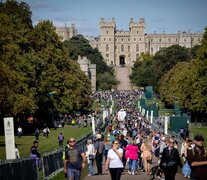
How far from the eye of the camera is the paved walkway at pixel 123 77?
149 m

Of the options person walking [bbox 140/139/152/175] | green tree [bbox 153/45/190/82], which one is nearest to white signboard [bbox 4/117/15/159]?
person walking [bbox 140/139/152/175]

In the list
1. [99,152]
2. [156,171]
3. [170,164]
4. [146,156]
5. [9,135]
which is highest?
[9,135]

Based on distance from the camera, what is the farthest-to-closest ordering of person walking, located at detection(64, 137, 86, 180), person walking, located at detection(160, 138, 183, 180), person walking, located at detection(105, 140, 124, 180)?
person walking, located at detection(105, 140, 124, 180), person walking, located at detection(64, 137, 86, 180), person walking, located at detection(160, 138, 183, 180)

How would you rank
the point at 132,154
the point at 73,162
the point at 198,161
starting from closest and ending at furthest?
1. the point at 198,161
2. the point at 73,162
3. the point at 132,154

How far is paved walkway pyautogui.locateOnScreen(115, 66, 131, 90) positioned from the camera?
487 feet

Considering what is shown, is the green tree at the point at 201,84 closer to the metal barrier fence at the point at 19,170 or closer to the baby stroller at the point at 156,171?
the baby stroller at the point at 156,171

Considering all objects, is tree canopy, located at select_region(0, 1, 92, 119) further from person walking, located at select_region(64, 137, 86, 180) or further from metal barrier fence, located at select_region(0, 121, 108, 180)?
person walking, located at select_region(64, 137, 86, 180)

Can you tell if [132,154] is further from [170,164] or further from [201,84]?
[201,84]

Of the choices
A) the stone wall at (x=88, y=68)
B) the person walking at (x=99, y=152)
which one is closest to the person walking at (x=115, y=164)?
the person walking at (x=99, y=152)

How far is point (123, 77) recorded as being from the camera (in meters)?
164

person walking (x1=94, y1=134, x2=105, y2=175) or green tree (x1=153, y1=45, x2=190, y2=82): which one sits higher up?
green tree (x1=153, y1=45, x2=190, y2=82)

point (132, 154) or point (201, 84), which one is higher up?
point (201, 84)

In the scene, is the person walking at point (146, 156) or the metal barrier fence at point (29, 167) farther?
the person walking at point (146, 156)

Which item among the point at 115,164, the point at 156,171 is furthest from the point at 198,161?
the point at 156,171
